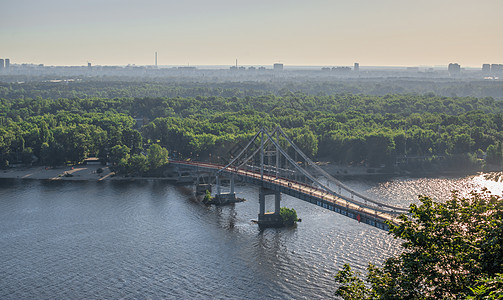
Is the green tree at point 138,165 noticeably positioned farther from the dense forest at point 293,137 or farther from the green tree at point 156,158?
the dense forest at point 293,137

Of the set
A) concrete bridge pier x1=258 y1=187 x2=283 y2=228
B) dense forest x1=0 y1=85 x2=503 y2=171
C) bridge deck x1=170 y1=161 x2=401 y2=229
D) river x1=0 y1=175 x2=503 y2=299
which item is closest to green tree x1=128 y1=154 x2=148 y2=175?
dense forest x1=0 y1=85 x2=503 y2=171

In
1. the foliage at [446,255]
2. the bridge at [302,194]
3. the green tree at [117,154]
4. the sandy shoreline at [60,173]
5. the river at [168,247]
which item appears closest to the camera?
the foliage at [446,255]

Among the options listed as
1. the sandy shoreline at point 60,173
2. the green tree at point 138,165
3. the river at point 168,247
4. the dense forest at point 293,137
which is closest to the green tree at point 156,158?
the green tree at point 138,165

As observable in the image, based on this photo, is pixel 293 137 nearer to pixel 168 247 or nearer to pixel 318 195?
pixel 318 195

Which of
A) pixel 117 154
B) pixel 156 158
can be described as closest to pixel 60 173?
pixel 117 154

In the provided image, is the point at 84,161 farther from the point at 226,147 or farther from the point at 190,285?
the point at 190,285

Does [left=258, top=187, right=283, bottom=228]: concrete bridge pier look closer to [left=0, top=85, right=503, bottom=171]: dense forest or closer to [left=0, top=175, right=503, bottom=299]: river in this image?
[left=0, top=175, right=503, bottom=299]: river
